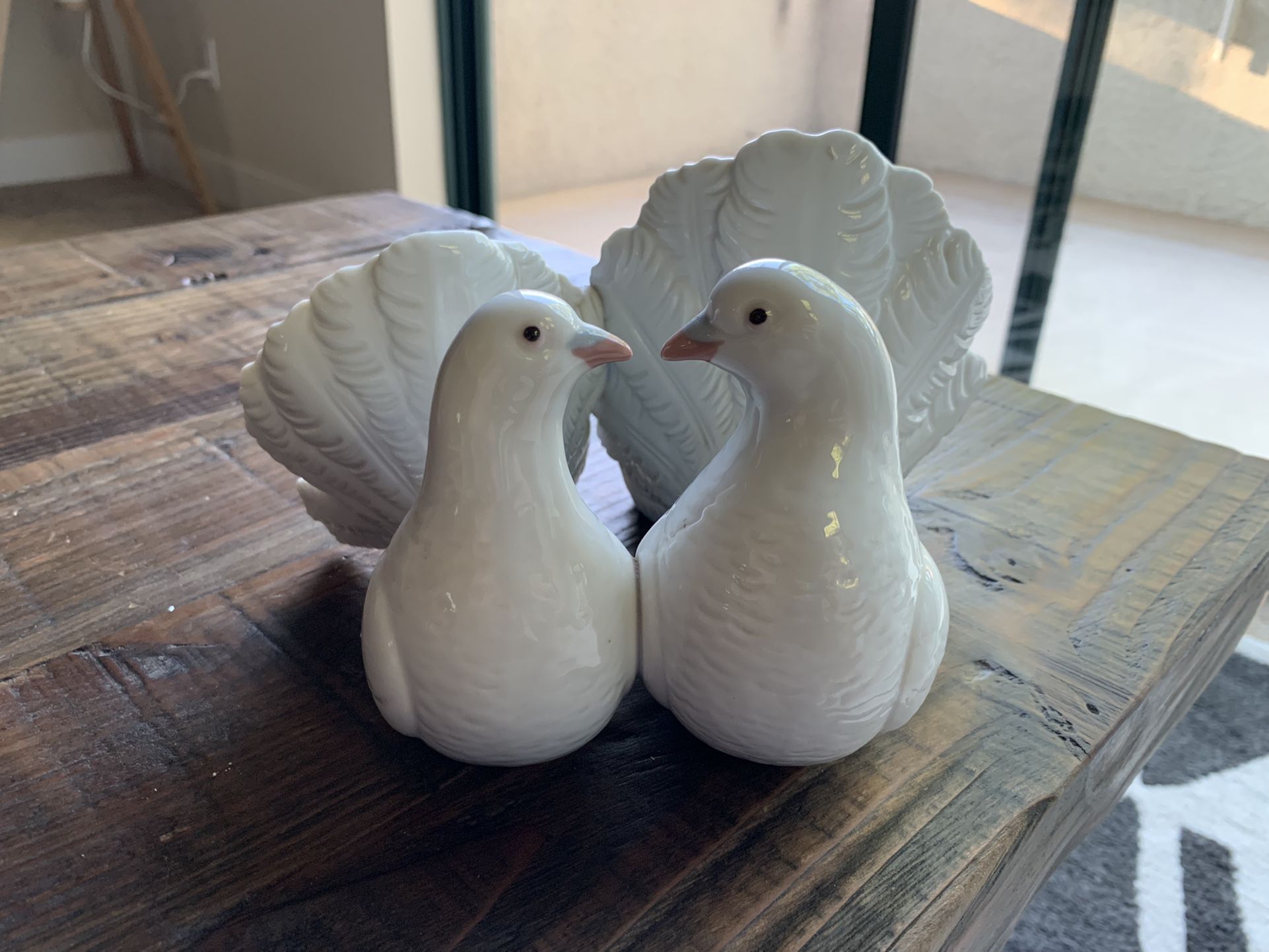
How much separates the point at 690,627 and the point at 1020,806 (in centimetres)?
14

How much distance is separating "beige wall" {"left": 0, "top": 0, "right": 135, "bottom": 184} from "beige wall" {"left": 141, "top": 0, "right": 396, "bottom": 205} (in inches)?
6.7

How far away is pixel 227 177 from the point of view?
2.43 metres

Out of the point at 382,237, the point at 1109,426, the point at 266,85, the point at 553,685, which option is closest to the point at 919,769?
the point at 553,685

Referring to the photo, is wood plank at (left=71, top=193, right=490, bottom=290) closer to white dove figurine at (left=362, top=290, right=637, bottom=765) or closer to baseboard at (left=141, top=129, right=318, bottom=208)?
white dove figurine at (left=362, top=290, right=637, bottom=765)

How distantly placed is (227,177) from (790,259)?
7.79ft

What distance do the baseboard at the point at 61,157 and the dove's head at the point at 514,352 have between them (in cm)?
278

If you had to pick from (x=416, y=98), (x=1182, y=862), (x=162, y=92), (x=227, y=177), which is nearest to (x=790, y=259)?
(x=1182, y=862)

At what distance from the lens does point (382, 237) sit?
97 cm

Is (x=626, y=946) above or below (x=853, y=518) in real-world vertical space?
below

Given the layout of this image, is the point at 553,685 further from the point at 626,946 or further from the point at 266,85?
the point at 266,85

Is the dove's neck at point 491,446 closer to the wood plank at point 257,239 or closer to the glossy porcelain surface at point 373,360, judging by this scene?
the glossy porcelain surface at point 373,360

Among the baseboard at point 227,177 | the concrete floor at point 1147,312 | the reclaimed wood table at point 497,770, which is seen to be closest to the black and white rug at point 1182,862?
the reclaimed wood table at point 497,770

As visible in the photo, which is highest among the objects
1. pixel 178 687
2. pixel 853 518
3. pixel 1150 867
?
pixel 853 518

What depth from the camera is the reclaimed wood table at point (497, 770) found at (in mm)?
310
